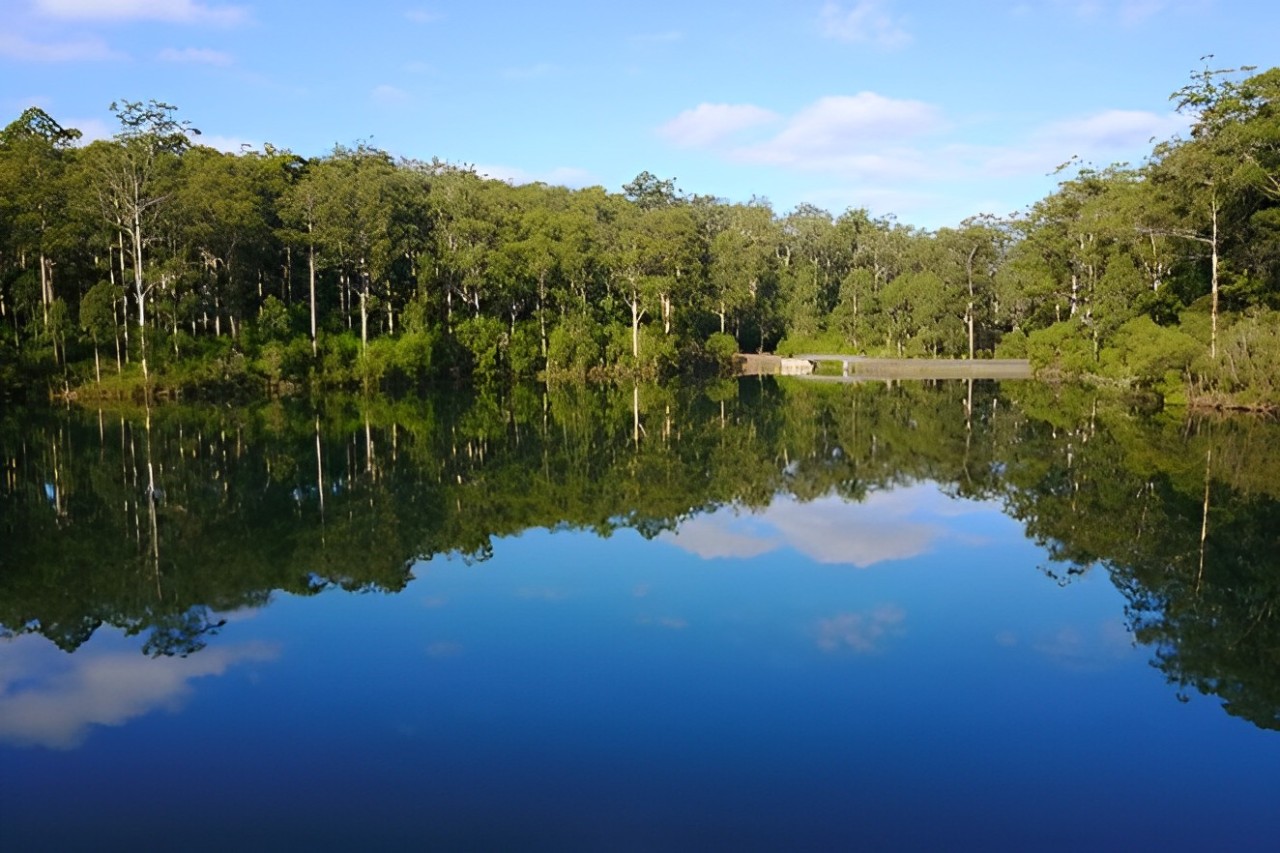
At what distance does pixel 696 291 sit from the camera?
54.7 metres

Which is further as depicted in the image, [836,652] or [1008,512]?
[1008,512]

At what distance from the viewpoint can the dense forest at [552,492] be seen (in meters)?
10.2

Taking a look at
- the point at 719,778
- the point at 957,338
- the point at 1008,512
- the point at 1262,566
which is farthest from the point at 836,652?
the point at 957,338

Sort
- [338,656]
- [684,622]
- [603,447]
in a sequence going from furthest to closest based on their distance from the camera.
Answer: [603,447], [684,622], [338,656]

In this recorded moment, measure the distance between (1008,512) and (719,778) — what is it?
1015 centimetres

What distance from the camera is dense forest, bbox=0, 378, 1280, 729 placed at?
1020cm

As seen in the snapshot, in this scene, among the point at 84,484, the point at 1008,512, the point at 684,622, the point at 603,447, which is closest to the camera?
the point at 684,622

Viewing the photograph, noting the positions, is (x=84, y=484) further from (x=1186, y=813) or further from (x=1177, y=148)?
(x=1177, y=148)

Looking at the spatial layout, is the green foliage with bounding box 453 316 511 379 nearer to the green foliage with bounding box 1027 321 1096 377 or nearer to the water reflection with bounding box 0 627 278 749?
the green foliage with bounding box 1027 321 1096 377

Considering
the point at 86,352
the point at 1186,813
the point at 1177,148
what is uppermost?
the point at 1177,148

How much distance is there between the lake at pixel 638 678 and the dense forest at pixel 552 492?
83mm

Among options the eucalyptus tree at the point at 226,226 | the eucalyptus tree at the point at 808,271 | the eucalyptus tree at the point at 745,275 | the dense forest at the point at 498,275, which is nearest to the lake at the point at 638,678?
the dense forest at the point at 498,275

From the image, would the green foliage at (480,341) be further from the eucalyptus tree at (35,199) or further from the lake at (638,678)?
the lake at (638,678)

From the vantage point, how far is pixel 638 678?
7.93m
